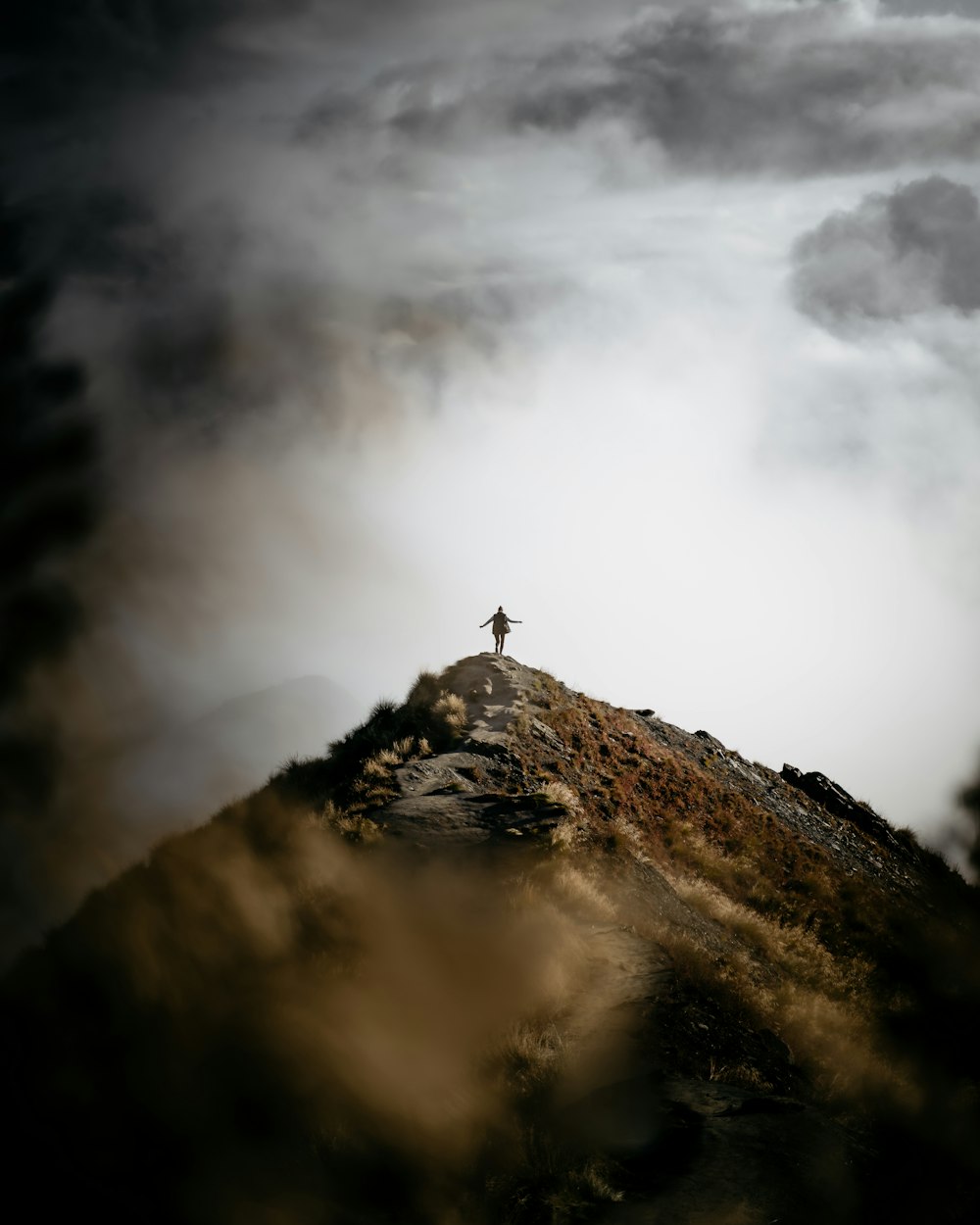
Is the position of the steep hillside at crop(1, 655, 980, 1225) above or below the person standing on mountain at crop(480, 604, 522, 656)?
below

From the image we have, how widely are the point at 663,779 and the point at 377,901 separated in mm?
14397

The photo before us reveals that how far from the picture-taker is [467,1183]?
8.43 meters

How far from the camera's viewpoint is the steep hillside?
836 centimetres

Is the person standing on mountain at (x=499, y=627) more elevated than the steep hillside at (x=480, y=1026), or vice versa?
the person standing on mountain at (x=499, y=627)

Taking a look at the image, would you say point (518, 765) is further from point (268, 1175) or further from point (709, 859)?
point (268, 1175)

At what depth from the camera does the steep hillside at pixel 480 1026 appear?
8.36 m

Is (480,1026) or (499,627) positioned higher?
(499,627)

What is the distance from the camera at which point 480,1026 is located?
429 inches

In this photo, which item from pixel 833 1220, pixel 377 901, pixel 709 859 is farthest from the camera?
pixel 709 859

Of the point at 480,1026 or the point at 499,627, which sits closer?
the point at 480,1026

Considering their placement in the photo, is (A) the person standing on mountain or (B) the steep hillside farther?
(A) the person standing on mountain

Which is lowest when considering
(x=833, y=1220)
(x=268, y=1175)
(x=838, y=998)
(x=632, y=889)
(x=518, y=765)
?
(x=268, y=1175)

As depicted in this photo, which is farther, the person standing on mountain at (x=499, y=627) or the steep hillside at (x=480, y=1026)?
the person standing on mountain at (x=499, y=627)

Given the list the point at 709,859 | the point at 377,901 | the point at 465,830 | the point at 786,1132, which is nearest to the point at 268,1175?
the point at 377,901
